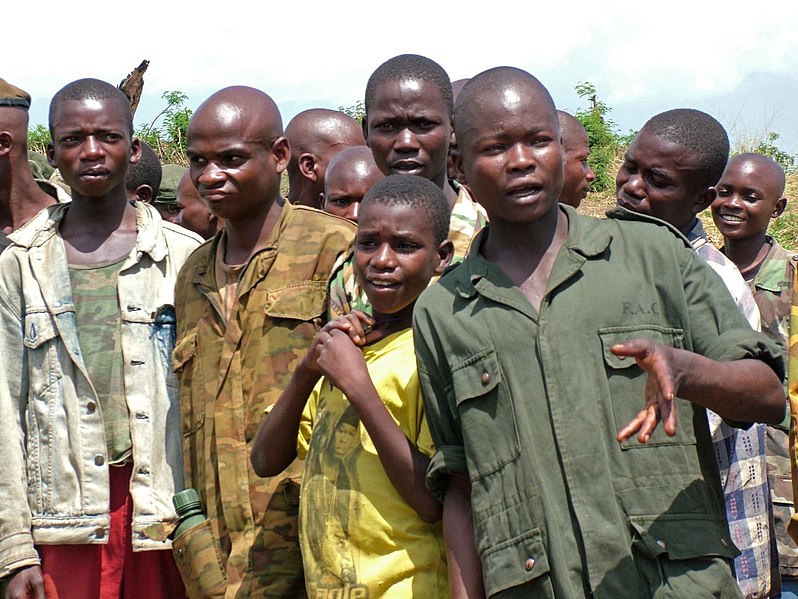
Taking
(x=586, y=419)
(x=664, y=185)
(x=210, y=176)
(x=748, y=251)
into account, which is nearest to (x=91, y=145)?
(x=210, y=176)

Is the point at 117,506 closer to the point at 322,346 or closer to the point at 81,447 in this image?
the point at 81,447

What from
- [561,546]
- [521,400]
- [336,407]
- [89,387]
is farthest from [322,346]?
[89,387]

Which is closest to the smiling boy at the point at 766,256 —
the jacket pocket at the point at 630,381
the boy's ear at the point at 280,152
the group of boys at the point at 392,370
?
the group of boys at the point at 392,370

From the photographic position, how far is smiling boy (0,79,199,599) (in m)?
3.65

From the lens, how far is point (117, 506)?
12.2ft

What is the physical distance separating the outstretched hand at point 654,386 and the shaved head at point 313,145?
3.39m

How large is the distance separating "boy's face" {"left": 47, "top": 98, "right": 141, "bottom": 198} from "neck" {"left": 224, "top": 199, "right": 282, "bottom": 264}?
1.89 feet

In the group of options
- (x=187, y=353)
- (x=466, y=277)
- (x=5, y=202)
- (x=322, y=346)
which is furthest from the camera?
(x=5, y=202)

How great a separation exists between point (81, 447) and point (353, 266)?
113cm

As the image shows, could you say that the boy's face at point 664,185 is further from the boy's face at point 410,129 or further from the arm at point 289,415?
the arm at point 289,415

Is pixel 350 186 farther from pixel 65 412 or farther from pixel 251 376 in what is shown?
pixel 65 412

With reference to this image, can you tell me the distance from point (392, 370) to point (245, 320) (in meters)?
0.73

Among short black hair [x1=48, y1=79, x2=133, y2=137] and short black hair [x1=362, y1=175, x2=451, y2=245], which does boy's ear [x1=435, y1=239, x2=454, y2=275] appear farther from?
short black hair [x1=48, y1=79, x2=133, y2=137]

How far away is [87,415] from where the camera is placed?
3.66 meters
